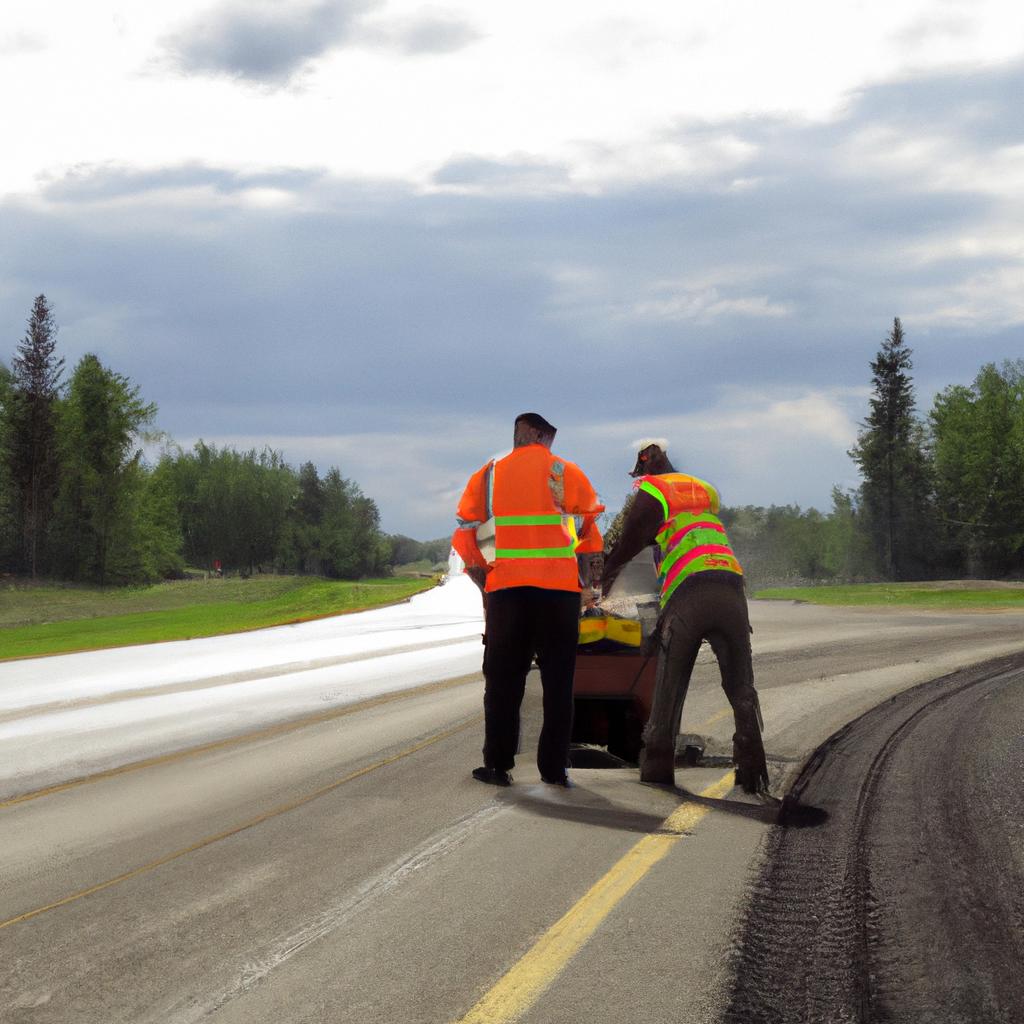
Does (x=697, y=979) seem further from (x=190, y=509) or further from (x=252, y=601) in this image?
(x=190, y=509)

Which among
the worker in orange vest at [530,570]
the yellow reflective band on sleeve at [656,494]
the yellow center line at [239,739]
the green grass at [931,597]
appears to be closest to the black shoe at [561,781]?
the worker in orange vest at [530,570]

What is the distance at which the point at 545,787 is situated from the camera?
7.55m

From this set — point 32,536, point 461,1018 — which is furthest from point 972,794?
point 32,536

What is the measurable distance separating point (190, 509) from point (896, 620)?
4481 inches

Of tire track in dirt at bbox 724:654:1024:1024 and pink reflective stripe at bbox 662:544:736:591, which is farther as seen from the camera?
pink reflective stripe at bbox 662:544:736:591

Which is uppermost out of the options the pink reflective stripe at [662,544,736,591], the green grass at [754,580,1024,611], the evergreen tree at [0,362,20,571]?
the evergreen tree at [0,362,20,571]

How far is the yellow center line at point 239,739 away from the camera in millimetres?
8406

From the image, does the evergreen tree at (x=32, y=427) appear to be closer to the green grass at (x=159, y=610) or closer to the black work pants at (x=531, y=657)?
the green grass at (x=159, y=610)

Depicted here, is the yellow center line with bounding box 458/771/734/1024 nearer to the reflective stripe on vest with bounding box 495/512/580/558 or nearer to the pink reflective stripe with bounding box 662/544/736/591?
the pink reflective stripe with bounding box 662/544/736/591

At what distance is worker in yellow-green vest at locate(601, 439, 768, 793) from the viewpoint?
7.33 metres

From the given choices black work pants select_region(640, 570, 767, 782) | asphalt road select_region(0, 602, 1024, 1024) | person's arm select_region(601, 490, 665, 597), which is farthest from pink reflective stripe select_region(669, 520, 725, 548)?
asphalt road select_region(0, 602, 1024, 1024)

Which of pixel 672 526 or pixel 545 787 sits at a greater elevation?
pixel 672 526

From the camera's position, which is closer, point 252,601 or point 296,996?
point 296,996

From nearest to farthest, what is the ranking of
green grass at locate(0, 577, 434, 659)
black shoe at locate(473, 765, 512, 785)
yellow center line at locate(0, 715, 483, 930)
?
yellow center line at locate(0, 715, 483, 930), black shoe at locate(473, 765, 512, 785), green grass at locate(0, 577, 434, 659)
